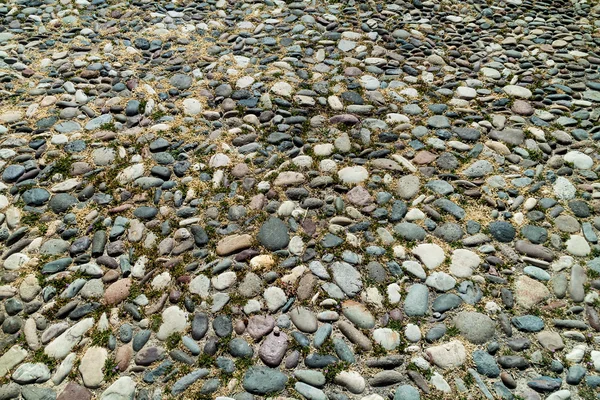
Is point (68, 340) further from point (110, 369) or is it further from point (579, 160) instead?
point (579, 160)

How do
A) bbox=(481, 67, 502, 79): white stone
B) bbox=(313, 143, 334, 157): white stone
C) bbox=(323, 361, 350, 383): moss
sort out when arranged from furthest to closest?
bbox=(481, 67, 502, 79): white stone → bbox=(313, 143, 334, 157): white stone → bbox=(323, 361, 350, 383): moss

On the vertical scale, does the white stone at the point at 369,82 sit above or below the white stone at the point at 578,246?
above

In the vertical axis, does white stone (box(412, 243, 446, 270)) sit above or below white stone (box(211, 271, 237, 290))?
above

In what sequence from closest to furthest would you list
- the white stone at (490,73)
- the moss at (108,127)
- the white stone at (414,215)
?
the white stone at (414,215) → the moss at (108,127) → the white stone at (490,73)

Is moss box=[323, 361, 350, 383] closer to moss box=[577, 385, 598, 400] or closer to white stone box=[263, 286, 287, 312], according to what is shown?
white stone box=[263, 286, 287, 312]

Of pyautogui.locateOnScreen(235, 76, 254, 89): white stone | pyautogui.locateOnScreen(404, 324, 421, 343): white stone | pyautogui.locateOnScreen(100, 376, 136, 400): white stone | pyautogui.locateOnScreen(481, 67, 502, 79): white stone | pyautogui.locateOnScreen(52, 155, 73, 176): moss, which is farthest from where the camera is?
pyautogui.locateOnScreen(481, 67, 502, 79): white stone

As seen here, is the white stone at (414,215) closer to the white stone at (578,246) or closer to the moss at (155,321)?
the white stone at (578,246)

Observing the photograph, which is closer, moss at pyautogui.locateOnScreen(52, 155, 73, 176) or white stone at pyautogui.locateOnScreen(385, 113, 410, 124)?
moss at pyautogui.locateOnScreen(52, 155, 73, 176)

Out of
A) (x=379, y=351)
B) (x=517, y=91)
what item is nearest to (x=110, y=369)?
(x=379, y=351)

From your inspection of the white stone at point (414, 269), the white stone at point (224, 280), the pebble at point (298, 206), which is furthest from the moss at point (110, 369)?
the white stone at point (414, 269)

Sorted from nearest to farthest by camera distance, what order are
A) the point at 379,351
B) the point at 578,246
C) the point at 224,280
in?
the point at 379,351
the point at 224,280
the point at 578,246

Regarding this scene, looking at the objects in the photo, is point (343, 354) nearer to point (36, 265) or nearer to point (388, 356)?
point (388, 356)

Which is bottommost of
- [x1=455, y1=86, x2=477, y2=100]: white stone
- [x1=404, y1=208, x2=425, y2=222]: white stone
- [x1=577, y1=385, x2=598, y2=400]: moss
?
[x1=577, y1=385, x2=598, y2=400]: moss

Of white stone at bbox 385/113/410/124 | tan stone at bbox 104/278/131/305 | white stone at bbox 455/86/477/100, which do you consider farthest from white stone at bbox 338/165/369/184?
tan stone at bbox 104/278/131/305
